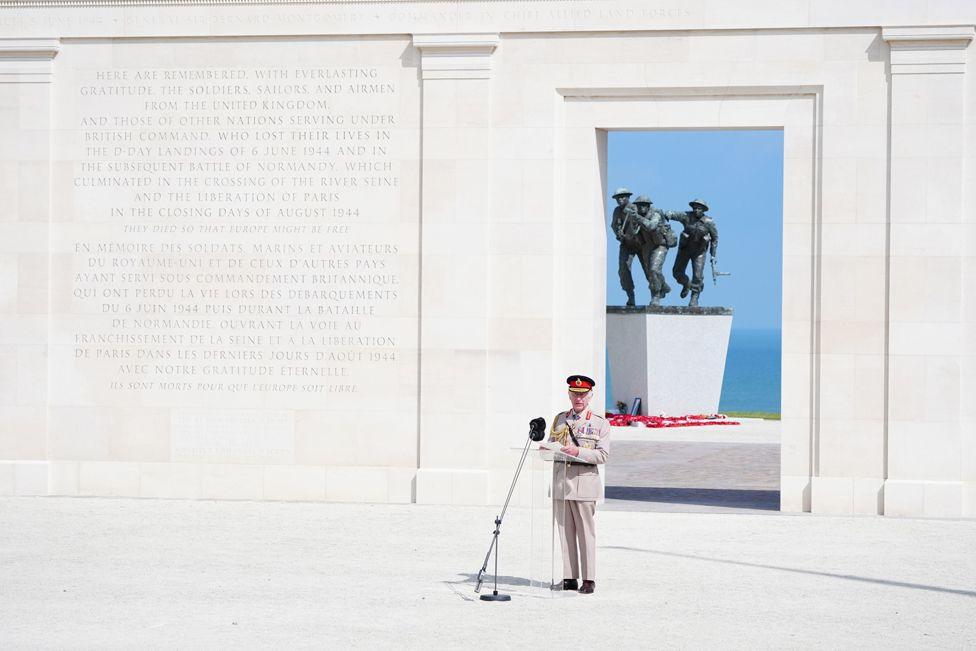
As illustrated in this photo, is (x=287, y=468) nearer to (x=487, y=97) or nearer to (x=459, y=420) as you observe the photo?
(x=459, y=420)

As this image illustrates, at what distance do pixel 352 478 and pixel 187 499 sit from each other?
2254 millimetres

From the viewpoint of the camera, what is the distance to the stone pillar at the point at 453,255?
673 inches

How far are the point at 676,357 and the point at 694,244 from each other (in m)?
4.32

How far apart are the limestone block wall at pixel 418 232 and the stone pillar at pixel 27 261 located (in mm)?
39

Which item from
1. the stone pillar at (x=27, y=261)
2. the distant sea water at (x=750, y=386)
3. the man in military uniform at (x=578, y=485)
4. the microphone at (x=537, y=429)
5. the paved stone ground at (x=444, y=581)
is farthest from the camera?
the distant sea water at (x=750, y=386)

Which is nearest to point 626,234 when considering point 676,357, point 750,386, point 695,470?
point 676,357

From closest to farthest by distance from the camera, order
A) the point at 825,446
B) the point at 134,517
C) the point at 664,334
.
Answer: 1. the point at 134,517
2. the point at 825,446
3. the point at 664,334

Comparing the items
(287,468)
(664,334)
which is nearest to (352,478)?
(287,468)

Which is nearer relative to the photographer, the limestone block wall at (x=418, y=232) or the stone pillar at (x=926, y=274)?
the stone pillar at (x=926, y=274)

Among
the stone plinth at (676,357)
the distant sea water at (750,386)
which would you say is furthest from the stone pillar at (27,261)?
the distant sea water at (750,386)

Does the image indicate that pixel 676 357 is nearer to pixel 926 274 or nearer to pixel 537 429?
pixel 926 274

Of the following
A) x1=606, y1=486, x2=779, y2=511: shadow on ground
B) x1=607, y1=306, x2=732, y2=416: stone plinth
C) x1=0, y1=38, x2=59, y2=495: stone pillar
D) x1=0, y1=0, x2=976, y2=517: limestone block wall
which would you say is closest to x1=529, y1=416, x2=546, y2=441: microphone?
x1=0, y1=0, x2=976, y2=517: limestone block wall

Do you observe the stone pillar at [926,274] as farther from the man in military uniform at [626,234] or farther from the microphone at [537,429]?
the man in military uniform at [626,234]

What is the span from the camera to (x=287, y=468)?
17391mm
